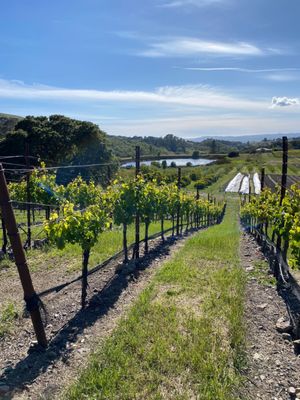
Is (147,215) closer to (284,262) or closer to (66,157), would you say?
(284,262)

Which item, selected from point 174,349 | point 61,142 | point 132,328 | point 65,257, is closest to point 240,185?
point 61,142

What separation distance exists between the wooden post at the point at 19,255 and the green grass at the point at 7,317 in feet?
3.21

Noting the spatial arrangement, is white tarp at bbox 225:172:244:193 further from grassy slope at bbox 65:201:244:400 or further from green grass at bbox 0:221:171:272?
grassy slope at bbox 65:201:244:400

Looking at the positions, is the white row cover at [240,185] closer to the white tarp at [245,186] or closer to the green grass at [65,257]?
the white tarp at [245,186]

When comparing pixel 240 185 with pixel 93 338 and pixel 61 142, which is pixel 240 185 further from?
pixel 93 338

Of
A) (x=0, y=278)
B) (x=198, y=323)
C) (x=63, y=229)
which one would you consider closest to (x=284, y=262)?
(x=198, y=323)

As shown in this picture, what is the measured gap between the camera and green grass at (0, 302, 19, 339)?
6661 mm

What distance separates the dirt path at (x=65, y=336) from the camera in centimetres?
521

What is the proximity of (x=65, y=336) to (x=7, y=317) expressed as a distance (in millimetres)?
1525

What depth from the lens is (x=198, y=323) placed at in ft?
22.3

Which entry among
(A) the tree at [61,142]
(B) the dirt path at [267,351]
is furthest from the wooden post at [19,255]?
(A) the tree at [61,142]

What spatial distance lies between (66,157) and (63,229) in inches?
1486

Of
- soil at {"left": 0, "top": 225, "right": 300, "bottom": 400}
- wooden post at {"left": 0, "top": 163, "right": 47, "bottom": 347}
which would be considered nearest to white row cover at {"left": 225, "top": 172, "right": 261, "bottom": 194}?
soil at {"left": 0, "top": 225, "right": 300, "bottom": 400}

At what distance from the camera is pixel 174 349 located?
19.5 ft
